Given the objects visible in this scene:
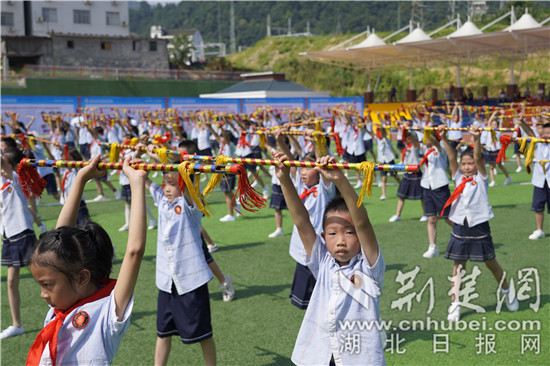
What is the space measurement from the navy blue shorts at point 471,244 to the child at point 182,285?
2414mm

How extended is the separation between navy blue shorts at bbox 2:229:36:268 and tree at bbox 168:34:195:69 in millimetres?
48144

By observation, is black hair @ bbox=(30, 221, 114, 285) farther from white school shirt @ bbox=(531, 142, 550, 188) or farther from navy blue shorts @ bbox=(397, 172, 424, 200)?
navy blue shorts @ bbox=(397, 172, 424, 200)

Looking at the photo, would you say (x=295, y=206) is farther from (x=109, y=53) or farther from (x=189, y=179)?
(x=109, y=53)

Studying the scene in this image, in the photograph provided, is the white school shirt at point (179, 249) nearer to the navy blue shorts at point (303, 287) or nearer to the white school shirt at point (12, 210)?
the navy blue shorts at point (303, 287)

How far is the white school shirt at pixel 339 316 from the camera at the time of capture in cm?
267

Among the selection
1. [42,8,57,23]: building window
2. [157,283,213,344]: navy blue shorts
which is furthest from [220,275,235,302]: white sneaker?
[42,8,57,23]: building window

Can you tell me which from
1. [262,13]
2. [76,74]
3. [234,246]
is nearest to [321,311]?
[234,246]

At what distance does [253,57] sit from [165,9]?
67.5 m

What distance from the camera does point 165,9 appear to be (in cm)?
12119

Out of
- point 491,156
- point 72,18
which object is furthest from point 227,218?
point 72,18

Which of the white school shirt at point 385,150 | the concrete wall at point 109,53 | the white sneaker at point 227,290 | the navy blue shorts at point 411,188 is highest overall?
the concrete wall at point 109,53

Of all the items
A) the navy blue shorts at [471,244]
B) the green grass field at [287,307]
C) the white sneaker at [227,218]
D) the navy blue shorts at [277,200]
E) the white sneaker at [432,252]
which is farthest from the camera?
the white sneaker at [227,218]

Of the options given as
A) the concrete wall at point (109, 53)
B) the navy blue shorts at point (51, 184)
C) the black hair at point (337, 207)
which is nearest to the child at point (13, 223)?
the black hair at point (337, 207)

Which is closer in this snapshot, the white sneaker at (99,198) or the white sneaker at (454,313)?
the white sneaker at (454,313)
